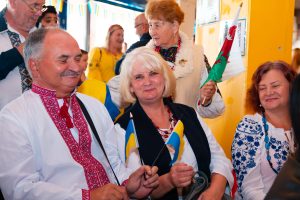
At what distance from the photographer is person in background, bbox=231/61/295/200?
2.67 metres

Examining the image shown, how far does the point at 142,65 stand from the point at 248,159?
921 mm

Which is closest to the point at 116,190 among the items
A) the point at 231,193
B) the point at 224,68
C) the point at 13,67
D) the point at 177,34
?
the point at 231,193

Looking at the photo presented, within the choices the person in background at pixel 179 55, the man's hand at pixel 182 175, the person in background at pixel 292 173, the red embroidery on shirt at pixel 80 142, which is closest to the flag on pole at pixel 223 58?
the person in background at pixel 179 55

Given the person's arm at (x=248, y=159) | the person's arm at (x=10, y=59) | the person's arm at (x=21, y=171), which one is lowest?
the person's arm at (x=248, y=159)

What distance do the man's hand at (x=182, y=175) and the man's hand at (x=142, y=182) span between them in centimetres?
12

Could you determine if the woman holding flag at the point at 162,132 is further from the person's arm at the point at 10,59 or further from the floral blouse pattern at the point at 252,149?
the person's arm at the point at 10,59

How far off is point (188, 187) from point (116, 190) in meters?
0.48

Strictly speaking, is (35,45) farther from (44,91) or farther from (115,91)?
(115,91)

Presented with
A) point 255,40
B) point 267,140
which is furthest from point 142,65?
point 255,40

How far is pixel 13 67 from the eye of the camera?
8.18 feet

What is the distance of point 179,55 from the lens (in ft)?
10.5

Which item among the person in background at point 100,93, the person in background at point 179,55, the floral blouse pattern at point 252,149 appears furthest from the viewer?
the person in background at point 179,55

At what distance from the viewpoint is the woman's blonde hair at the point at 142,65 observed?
2555 mm

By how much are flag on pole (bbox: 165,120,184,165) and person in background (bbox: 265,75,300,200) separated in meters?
1.24
